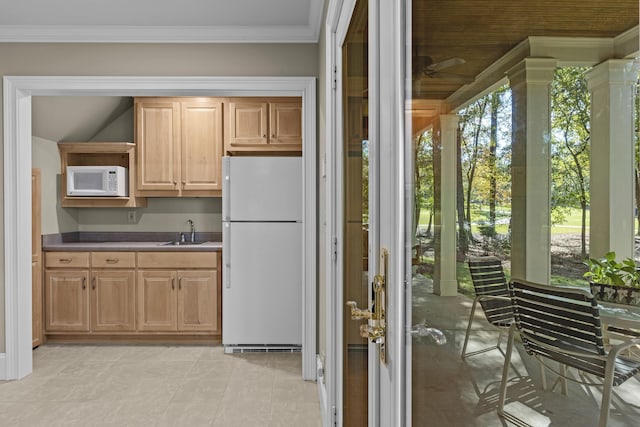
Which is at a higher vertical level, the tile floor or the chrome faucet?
the chrome faucet

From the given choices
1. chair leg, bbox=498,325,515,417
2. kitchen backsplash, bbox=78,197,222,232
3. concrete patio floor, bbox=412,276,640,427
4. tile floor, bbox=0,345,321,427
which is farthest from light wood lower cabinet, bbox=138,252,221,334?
chair leg, bbox=498,325,515,417

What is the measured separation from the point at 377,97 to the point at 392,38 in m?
0.23

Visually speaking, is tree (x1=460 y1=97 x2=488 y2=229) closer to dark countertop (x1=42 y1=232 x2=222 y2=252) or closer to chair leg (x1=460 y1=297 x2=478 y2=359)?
chair leg (x1=460 y1=297 x2=478 y2=359)

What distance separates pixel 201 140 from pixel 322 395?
2.69m

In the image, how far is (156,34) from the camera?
3.50 meters

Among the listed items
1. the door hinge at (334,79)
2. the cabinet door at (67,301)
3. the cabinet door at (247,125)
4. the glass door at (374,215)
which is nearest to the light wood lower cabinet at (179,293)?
the cabinet door at (67,301)

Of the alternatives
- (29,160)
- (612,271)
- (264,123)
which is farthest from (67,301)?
(612,271)

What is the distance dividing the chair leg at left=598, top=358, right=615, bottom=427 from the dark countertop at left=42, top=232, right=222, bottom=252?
411cm

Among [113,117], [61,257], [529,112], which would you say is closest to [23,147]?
[61,257]

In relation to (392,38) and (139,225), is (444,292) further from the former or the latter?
(139,225)

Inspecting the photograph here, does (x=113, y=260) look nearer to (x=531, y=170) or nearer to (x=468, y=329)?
(x=468, y=329)

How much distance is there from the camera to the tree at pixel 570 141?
1.44ft

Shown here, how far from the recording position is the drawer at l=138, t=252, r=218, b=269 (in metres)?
4.38

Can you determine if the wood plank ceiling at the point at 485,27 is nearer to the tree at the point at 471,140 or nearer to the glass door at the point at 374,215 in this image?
the tree at the point at 471,140
